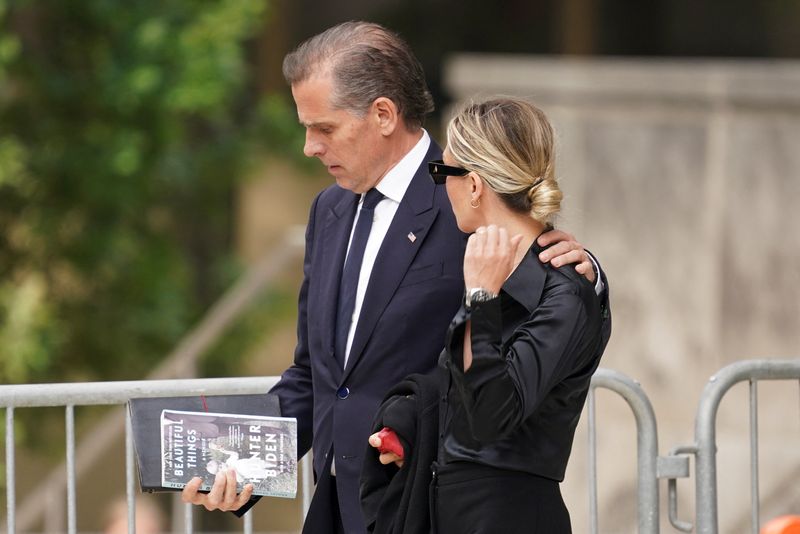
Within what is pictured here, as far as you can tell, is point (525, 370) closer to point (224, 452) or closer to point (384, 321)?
point (384, 321)

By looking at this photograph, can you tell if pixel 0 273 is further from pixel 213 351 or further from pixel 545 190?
pixel 545 190

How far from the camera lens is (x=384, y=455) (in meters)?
3.14

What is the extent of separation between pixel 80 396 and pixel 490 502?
5.43 ft

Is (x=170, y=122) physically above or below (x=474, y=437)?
above

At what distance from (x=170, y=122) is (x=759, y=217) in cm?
341

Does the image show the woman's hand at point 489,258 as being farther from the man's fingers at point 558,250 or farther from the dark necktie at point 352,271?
the dark necktie at point 352,271

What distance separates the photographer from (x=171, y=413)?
3326 mm

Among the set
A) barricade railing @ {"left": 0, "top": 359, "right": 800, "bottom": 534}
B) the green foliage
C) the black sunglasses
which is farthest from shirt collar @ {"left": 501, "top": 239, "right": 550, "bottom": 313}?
the green foliage

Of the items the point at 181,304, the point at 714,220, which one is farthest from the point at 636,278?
the point at 181,304

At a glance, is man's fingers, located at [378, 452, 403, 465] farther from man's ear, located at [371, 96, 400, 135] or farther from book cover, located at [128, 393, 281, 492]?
man's ear, located at [371, 96, 400, 135]

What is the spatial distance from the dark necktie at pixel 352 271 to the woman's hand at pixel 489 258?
542 mm

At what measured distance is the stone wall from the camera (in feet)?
25.4

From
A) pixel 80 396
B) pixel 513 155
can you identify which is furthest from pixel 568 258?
pixel 80 396

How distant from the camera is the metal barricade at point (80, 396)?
4113 millimetres
